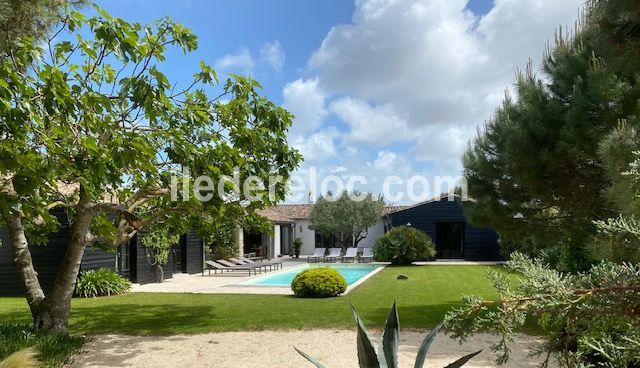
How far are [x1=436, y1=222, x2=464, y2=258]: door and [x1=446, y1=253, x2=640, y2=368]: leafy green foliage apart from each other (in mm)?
32469

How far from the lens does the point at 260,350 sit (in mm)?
8445

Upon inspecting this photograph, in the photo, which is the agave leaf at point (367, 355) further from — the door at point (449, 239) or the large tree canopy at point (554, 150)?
the door at point (449, 239)

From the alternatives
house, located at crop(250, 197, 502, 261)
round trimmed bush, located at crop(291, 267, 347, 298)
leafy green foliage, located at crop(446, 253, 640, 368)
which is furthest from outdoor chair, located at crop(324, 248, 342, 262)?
leafy green foliage, located at crop(446, 253, 640, 368)

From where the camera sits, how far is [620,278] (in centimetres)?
230

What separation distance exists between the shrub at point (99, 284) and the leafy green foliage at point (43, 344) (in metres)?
7.52

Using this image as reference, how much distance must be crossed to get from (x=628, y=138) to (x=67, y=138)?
249 inches

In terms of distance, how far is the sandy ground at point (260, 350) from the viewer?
302 inches

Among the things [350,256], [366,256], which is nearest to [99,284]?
[350,256]

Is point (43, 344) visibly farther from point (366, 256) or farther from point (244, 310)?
point (366, 256)

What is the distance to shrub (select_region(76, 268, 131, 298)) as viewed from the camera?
52.3 feet

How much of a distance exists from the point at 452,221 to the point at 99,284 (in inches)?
914

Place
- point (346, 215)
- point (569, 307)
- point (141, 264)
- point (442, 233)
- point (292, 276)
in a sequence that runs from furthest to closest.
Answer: point (346, 215)
point (442, 233)
point (292, 276)
point (141, 264)
point (569, 307)

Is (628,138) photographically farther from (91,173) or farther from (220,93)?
(220,93)

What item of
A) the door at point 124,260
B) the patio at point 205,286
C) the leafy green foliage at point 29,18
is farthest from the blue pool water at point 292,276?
the leafy green foliage at point 29,18
